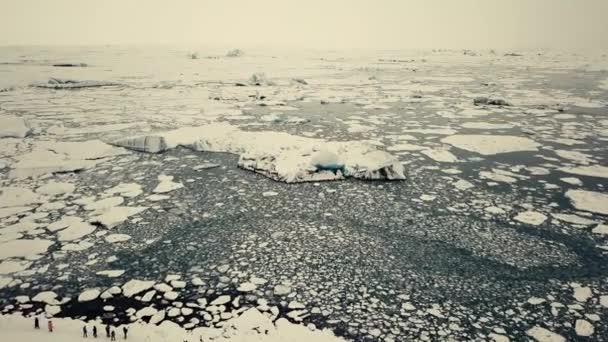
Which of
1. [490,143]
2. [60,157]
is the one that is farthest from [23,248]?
[490,143]

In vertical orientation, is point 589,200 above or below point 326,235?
above

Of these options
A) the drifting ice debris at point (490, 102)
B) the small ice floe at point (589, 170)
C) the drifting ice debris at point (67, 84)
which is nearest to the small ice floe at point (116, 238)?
the small ice floe at point (589, 170)

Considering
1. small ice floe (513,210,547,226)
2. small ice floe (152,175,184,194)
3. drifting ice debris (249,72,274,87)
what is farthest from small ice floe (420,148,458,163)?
drifting ice debris (249,72,274,87)

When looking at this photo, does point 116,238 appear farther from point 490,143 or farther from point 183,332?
point 490,143

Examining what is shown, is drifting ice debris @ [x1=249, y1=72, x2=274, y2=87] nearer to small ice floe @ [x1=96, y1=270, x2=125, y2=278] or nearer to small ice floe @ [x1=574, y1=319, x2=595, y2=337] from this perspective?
small ice floe @ [x1=96, y1=270, x2=125, y2=278]

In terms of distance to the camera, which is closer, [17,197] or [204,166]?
[17,197]

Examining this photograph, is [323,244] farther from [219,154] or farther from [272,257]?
[219,154]
